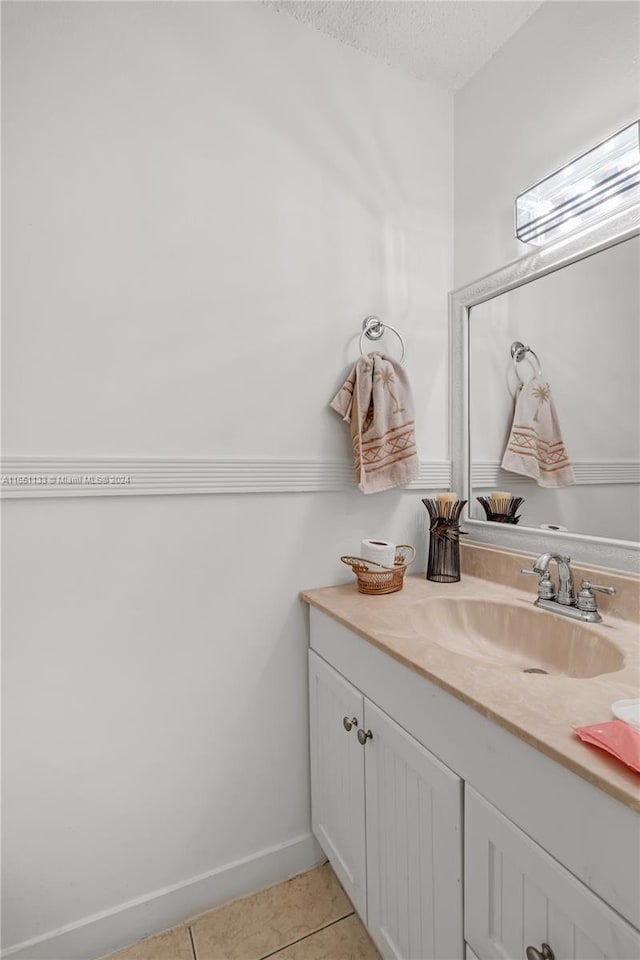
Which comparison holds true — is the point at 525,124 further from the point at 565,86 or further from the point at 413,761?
the point at 413,761

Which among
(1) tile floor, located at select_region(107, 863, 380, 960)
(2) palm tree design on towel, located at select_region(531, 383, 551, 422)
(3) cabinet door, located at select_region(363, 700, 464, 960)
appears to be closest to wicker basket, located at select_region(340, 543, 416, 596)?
(3) cabinet door, located at select_region(363, 700, 464, 960)

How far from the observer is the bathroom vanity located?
0.59 m

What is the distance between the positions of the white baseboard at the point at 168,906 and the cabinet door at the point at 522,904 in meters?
0.76

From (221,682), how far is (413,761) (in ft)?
1.96

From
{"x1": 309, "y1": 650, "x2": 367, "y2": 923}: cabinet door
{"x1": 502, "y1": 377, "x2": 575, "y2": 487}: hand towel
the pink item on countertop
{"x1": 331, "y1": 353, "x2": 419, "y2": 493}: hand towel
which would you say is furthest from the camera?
{"x1": 331, "y1": 353, "x2": 419, "y2": 493}: hand towel

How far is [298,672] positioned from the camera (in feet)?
4.58

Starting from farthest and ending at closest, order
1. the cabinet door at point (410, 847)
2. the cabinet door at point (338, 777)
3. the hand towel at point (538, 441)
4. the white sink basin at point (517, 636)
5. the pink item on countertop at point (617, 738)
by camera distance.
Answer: the hand towel at point (538, 441) < the cabinet door at point (338, 777) < the white sink basin at point (517, 636) < the cabinet door at point (410, 847) < the pink item on countertop at point (617, 738)

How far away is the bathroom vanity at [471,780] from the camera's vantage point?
586 millimetres

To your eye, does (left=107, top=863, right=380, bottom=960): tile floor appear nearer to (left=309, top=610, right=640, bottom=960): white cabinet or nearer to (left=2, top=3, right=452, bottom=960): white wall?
(left=2, top=3, right=452, bottom=960): white wall

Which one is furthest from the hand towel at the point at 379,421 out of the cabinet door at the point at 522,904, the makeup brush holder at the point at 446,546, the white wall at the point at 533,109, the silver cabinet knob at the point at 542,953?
the silver cabinet knob at the point at 542,953

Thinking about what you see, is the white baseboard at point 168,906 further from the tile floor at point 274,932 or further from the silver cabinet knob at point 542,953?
the silver cabinet knob at point 542,953

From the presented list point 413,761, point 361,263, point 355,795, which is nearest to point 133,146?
point 361,263

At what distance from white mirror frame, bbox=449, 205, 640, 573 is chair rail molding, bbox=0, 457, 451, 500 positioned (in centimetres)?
41

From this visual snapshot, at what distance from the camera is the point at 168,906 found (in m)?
1.23
